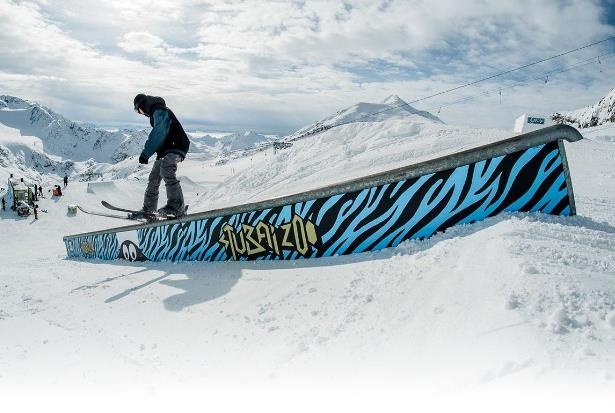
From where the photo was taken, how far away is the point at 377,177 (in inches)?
191

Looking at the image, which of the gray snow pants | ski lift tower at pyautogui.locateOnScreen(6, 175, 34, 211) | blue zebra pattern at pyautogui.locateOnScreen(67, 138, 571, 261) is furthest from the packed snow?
ski lift tower at pyautogui.locateOnScreen(6, 175, 34, 211)

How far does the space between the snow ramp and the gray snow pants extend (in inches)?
55.7

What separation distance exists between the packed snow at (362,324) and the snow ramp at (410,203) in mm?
268

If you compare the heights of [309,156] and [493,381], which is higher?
[309,156]

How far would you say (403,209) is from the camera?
4.65 m

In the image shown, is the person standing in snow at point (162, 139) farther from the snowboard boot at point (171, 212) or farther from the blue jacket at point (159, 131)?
the snowboard boot at point (171, 212)

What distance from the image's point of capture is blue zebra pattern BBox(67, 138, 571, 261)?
428 cm

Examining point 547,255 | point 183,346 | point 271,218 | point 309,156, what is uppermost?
point 309,156

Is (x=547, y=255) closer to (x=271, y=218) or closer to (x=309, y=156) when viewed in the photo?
(x=271, y=218)

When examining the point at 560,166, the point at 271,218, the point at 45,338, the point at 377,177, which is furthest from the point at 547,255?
the point at 45,338

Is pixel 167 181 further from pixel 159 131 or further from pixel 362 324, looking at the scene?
pixel 362 324

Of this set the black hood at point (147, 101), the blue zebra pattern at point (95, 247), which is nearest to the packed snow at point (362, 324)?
the black hood at point (147, 101)

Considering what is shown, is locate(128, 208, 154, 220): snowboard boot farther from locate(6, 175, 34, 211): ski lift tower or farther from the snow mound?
the snow mound

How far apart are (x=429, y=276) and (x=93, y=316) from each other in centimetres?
365
